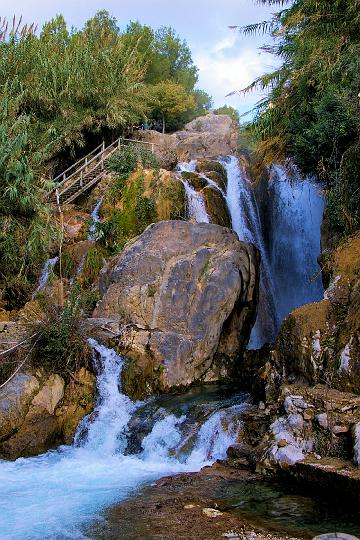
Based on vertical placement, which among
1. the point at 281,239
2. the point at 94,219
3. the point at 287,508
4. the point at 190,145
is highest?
the point at 190,145

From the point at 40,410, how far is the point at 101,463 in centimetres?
156

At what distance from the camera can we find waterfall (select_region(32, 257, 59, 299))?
15005 mm

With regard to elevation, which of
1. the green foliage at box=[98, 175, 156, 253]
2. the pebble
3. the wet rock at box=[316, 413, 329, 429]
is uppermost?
the green foliage at box=[98, 175, 156, 253]

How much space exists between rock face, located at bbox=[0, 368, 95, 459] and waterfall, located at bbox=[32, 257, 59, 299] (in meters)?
5.50

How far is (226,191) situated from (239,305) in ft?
20.8

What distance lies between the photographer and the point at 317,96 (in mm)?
13391

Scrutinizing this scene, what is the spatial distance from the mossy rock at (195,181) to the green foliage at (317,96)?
2372 millimetres

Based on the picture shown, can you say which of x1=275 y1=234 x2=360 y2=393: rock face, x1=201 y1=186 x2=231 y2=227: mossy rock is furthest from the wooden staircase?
x1=275 y1=234 x2=360 y2=393: rock face

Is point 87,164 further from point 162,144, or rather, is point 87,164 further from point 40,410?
point 40,410

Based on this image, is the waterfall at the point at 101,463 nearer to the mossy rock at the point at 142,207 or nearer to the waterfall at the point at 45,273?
the waterfall at the point at 45,273

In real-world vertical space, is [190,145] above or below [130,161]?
above

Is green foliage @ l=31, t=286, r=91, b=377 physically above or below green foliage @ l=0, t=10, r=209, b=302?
below

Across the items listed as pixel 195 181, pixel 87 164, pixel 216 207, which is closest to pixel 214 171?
pixel 195 181

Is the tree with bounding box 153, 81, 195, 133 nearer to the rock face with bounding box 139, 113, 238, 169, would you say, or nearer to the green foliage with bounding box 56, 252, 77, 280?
the rock face with bounding box 139, 113, 238, 169
